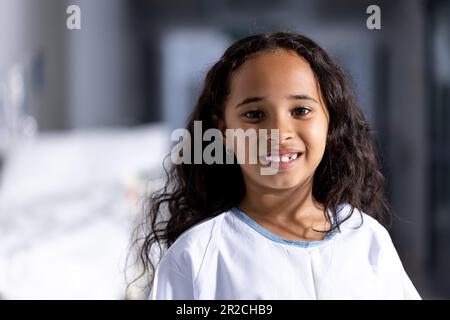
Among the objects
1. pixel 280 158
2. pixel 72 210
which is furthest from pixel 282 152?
pixel 72 210

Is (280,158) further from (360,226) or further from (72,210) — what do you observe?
(72,210)

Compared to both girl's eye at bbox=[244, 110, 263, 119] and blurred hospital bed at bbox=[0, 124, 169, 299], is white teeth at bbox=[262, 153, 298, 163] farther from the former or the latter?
blurred hospital bed at bbox=[0, 124, 169, 299]

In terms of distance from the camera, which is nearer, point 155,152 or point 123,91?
point 155,152

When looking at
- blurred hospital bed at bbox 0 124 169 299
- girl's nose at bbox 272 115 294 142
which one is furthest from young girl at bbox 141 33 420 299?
blurred hospital bed at bbox 0 124 169 299

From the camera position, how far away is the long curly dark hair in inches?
15.3

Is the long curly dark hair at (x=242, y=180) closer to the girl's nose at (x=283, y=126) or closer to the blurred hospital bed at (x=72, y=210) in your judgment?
the girl's nose at (x=283, y=126)

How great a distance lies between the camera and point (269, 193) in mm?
409

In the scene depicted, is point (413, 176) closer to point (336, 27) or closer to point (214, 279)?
point (336, 27)

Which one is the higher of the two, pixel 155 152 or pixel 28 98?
pixel 28 98

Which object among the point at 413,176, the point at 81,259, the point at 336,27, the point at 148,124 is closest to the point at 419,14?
the point at 336,27

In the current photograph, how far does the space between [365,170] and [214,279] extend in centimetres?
13

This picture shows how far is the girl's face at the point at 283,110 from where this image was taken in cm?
36

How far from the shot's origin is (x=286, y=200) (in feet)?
1.35

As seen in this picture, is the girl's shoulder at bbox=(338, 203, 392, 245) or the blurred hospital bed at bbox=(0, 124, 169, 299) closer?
the girl's shoulder at bbox=(338, 203, 392, 245)
